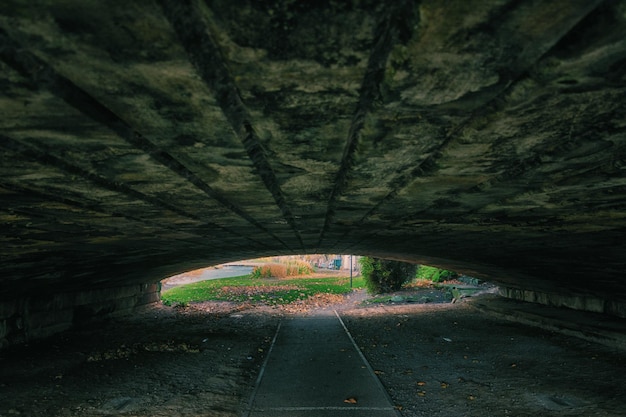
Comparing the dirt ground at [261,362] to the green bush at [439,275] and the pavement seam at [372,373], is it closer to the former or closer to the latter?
the pavement seam at [372,373]

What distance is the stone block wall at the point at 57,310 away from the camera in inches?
324

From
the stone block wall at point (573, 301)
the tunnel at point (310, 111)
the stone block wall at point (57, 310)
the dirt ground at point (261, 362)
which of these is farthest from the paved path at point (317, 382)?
the stone block wall at point (573, 301)

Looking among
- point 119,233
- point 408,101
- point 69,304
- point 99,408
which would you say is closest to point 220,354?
point 99,408

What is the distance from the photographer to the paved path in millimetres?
4664

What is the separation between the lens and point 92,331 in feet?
34.8

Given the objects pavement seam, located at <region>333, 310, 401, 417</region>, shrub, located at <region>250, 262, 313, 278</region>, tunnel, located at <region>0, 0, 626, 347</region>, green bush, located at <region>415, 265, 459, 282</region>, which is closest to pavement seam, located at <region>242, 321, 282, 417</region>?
pavement seam, located at <region>333, 310, 401, 417</region>

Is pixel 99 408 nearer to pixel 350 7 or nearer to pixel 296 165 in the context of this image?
pixel 296 165

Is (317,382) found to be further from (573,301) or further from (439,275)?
(439,275)

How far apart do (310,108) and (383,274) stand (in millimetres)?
18321

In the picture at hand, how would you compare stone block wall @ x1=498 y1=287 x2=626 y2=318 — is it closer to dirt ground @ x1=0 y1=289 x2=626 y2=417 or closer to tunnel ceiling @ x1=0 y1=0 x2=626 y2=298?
dirt ground @ x1=0 y1=289 x2=626 y2=417

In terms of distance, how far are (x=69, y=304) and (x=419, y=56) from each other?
1207 centimetres

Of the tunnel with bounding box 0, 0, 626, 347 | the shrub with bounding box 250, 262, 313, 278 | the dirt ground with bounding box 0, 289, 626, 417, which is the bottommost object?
the shrub with bounding box 250, 262, 313, 278

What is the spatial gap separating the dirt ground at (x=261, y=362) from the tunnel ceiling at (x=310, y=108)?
241 cm

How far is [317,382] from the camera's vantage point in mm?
5789
